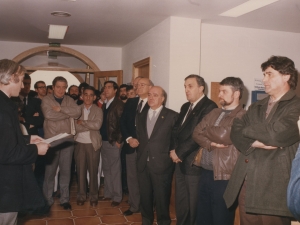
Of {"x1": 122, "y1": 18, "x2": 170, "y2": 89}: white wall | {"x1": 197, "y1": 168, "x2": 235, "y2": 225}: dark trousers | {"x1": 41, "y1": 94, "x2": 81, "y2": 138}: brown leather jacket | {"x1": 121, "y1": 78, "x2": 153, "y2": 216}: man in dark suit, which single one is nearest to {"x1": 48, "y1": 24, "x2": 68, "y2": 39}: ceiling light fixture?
{"x1": 122, "y1": 18, "x2": 170, "y2": 89}: white wall

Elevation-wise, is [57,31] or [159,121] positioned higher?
[57,31]

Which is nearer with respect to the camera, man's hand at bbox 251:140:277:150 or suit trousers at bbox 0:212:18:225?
suit trousers at bbox 0:212:18:225

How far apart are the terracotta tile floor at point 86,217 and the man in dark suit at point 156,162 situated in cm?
47

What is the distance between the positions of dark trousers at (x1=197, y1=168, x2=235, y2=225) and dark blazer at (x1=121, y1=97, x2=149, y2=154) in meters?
1.39

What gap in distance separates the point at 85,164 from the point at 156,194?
1340 mm

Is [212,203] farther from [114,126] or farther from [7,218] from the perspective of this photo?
[114,126]

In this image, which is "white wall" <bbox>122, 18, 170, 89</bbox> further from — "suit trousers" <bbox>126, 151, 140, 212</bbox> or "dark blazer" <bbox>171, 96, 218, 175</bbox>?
"dark blazer" <bbox>171, 96, 218, 175</bbox>

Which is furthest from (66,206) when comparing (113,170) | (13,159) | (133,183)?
(13,159)

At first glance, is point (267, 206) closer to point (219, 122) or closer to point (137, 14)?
point (219, 122)

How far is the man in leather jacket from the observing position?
4145mm

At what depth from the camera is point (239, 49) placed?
16.2 ft

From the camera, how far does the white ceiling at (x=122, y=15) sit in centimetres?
372

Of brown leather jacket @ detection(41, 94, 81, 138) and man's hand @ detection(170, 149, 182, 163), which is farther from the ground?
brown leather jacket @ detection(41, 94, 81, 138)

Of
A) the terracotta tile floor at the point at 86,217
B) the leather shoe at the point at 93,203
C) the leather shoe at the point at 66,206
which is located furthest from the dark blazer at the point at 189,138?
the leather shoe at the point at 66,206
